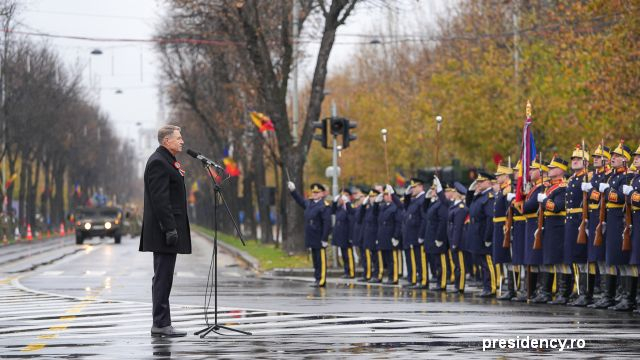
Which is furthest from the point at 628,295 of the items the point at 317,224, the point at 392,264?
the point at 392,264

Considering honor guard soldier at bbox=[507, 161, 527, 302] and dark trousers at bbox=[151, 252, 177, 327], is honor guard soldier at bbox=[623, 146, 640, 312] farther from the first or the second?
dark trousers at bbox=[151, 252, 177, 327]

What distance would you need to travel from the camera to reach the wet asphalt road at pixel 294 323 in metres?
13.2

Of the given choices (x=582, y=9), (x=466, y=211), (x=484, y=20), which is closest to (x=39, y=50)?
(x=484, y=20)

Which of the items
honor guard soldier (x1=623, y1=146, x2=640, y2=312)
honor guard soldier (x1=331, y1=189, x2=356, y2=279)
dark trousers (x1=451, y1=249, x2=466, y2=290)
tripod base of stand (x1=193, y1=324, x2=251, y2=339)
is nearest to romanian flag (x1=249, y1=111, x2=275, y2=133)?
honor guard soldier (x1=331, y1=189, x2=356, y2=279)

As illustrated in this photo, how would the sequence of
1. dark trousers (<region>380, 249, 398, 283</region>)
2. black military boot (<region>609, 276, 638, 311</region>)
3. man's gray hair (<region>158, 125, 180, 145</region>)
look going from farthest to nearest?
1. dark trousers (<region>380, 249, 398, 283</region>)
2. black military boot (<region>609, 276, 638, 311</region>)
3. man's gray hair (<region>158, 125, 180, 145</region>)

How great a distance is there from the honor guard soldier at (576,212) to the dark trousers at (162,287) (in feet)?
24.6

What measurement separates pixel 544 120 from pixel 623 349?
3444 cm

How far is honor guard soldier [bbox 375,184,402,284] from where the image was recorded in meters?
29.3

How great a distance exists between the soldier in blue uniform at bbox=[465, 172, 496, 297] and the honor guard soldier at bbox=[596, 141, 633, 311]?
419 centimetres

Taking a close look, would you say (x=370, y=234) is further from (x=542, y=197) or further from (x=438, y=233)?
(x=542, y=197)

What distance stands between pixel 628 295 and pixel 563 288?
1984 mm

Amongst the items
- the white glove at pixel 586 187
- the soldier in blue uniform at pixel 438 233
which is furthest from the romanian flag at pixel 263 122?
the white glove at pixel 586 187

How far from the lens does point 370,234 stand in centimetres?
3028

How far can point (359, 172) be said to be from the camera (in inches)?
3167
